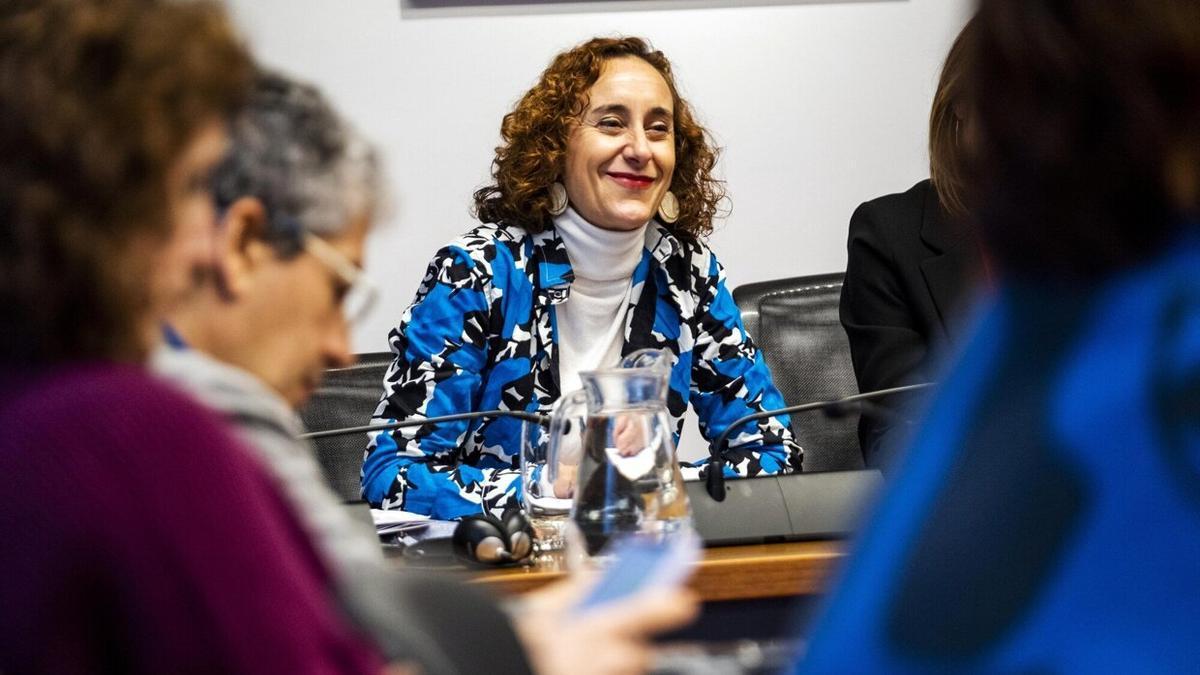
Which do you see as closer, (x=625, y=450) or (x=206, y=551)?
(x=206, y=551)

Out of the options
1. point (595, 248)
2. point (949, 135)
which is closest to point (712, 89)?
point (595, 248)

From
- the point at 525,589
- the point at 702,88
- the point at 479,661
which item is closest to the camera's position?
the point at 479,661

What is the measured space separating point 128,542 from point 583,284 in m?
2.13

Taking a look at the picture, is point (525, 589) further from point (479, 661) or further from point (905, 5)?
point (905, 5)

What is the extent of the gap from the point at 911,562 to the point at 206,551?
1.28 feet

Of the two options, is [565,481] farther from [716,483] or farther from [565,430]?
[716,483]

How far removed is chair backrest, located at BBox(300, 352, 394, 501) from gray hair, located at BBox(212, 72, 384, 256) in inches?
65.2

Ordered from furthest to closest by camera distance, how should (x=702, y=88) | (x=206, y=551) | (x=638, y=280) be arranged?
(x=702, y=88) → (x=638, y=280) → (x=206, y=551)

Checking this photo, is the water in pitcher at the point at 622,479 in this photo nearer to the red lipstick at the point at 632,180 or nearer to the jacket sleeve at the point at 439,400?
the jacket sleeve at the point at 439,400

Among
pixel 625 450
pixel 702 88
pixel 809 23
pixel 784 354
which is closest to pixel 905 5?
pixel 809 23

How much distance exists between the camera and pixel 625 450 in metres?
1.69

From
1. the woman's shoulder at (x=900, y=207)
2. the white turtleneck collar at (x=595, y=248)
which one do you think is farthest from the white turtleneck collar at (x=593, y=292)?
the woman's shoulder at (x=900, y=207)

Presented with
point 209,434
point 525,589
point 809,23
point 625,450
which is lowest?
point 525,589

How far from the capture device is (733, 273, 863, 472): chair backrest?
9.41 feet
